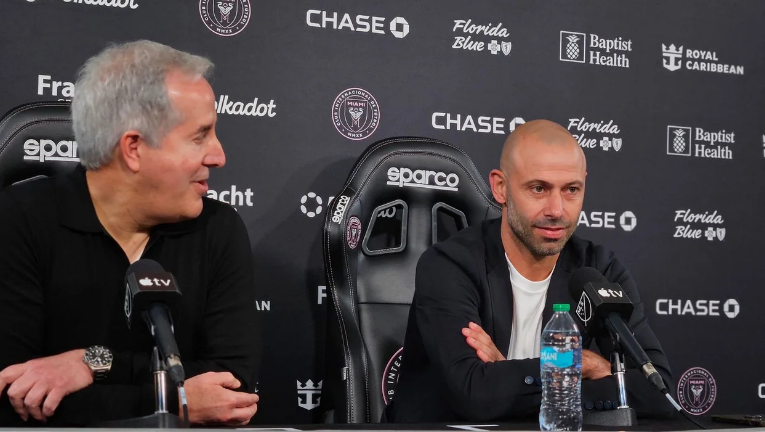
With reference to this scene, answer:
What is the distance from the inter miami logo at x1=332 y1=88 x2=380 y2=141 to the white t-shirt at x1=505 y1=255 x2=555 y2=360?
1050 millimetres

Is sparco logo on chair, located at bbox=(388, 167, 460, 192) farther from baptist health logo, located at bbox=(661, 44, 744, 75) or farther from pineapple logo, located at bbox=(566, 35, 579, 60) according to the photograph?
baptist health logo, located at bbox=(661, 44, 744, 75)

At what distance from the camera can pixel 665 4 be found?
12.7 ft

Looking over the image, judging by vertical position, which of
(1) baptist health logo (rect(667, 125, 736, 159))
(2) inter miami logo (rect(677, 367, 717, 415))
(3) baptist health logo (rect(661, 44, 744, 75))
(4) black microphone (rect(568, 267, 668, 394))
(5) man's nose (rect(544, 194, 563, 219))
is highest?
(3) baptist health logo (rect(661, 44, 744, 75))

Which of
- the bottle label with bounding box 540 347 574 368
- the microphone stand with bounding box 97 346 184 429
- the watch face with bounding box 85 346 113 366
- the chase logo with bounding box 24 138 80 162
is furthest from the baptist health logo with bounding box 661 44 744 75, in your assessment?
the microphone stand with bounding box 97 346 184 429

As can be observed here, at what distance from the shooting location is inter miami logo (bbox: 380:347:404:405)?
2.76 metres

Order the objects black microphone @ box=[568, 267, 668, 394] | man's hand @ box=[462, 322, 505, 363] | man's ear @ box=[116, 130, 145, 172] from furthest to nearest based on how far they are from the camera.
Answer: man's hand @ box=[462, 322, 505, 363] < man's ear @ box=[116, 130, 145, 172] < black microphone @ box=[568, 267, 668, 394]

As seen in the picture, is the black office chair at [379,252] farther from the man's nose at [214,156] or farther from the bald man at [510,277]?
the man's nose at [214,156]

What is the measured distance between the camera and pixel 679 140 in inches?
152

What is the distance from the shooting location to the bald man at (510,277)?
2473 mm

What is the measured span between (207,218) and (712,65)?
2.50 meters

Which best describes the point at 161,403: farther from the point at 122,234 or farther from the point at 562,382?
the point at 562,382

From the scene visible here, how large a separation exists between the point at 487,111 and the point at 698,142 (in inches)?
38.7

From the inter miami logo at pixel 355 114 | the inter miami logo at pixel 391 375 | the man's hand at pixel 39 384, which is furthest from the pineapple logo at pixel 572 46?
the man's hand at pixel 39 384

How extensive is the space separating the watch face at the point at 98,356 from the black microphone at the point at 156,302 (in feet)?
1.67
